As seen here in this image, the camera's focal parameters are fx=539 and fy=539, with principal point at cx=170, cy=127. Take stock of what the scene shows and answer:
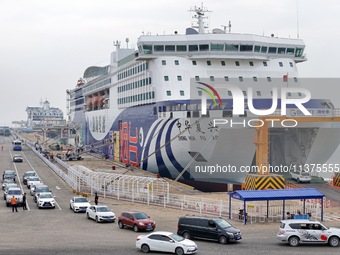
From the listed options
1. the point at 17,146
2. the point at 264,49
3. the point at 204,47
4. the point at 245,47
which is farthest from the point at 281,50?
the point at 17,146

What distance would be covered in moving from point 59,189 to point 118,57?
23570mm

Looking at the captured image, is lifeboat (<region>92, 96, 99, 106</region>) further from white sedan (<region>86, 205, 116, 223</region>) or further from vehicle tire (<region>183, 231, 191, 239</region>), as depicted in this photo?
vehicle tire (<region>183, 231, 191, 239</region>)

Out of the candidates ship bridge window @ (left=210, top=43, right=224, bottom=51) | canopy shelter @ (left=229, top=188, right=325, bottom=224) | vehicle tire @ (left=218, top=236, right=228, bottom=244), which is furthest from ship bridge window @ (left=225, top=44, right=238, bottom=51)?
vehicle tire @ (left=218, top=236, right=228, bottom=244)

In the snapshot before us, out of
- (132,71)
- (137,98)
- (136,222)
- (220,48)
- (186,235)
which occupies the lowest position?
(186,235)

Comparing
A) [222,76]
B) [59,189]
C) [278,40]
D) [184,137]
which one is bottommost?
[59,189]

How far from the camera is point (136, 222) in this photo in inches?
888

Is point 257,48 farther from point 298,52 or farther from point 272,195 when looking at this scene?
point 272,195

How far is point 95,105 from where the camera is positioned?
71.2 m

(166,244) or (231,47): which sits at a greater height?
(231,47)

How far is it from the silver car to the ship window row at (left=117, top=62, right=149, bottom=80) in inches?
959

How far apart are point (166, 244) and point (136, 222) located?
179 inches

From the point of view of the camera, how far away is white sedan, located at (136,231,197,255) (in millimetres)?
17828

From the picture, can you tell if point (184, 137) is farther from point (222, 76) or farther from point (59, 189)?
point (59, 189)

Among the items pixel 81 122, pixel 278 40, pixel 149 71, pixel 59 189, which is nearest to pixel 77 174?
pixel 59 189
